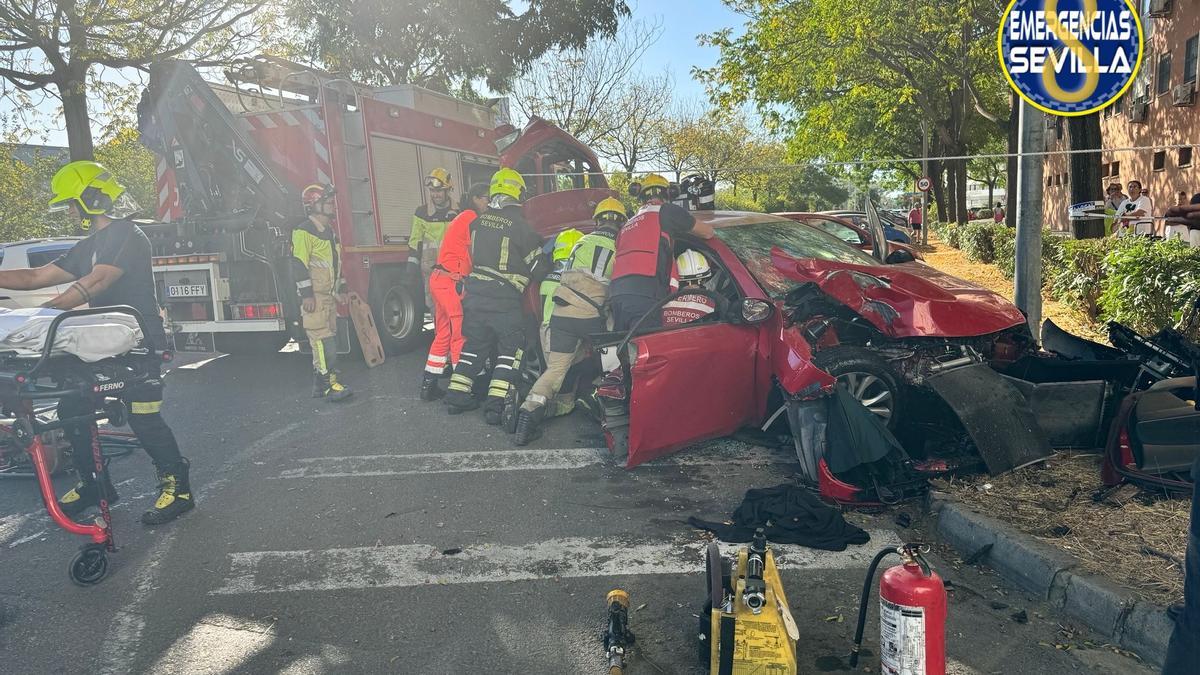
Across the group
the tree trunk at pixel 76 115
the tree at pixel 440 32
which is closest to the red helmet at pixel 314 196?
the tree trunk at pixel 76 115

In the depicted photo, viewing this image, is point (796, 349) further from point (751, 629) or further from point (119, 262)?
point (119, 262)

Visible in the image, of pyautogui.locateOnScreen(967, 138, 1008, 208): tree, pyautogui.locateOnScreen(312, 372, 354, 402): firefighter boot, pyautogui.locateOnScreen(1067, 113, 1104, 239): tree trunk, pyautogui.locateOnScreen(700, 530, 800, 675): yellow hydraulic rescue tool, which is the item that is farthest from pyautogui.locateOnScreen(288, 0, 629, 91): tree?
pyautogui.locateOnScreen(967, 138, 1008, 208): tree

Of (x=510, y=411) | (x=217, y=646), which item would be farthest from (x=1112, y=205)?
(x=217, y=646)

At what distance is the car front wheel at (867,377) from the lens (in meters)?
5.22

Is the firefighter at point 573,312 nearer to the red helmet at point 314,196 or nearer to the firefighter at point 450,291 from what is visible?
the firefighter at point 450,291

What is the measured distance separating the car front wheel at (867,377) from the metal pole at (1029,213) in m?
2.03

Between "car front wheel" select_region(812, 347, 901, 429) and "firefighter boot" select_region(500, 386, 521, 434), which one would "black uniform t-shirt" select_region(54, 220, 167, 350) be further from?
"car front wheel" select_region(812, 347, 901, 429)

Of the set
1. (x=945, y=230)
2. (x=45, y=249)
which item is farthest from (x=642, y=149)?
(x=45, y=249)

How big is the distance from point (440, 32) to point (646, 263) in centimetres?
1503

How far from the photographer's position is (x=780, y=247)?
6215 mm

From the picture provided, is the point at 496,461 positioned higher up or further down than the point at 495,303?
further down

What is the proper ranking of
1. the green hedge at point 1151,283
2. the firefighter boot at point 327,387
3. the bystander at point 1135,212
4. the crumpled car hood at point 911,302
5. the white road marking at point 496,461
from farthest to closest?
the bystander at point 1135,212 → the firefighter boot at point 327,387 → the green hedge at point 1151,283 → the white road marking at point 496,461 → the crumpled car hood at point 911,302

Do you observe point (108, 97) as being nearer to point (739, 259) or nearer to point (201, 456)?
point (201, 456)

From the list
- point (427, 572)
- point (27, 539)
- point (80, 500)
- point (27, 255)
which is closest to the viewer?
point (427, 572)
